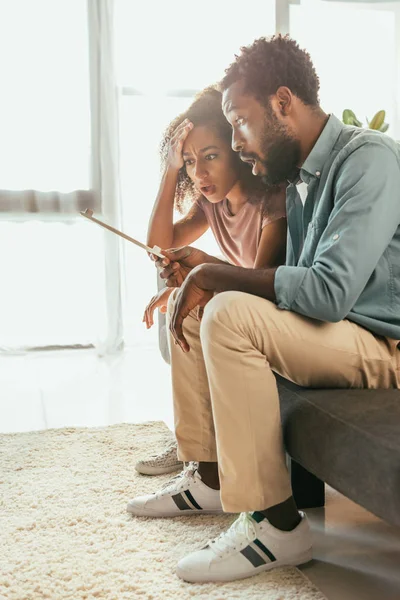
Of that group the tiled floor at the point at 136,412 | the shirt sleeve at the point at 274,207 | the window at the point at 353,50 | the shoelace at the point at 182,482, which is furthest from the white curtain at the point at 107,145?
the shoelace at the point at 182,482

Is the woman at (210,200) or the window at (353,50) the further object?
the window at (353,50)

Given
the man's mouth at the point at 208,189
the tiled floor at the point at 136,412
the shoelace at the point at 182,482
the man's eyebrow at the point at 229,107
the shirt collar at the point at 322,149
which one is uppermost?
the man's eyebrow at the point at 229,107

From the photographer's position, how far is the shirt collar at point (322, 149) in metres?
1.41

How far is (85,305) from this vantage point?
4.14 m

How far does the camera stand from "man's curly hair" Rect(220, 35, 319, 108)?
146cm

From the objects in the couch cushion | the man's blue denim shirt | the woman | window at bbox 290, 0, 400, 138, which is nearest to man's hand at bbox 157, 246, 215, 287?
the woman

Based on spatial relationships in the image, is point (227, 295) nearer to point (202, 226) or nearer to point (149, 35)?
point (202, 226)

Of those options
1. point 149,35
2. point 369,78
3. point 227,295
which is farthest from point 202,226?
point 369,78

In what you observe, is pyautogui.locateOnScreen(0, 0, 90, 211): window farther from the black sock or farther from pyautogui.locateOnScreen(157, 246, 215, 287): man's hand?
the black sock

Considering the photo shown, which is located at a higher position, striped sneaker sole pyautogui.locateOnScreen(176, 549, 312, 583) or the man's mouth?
the man's mouth

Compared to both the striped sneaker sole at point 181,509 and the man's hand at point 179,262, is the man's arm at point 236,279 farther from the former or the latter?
the striped sneaker sole at point 181,509

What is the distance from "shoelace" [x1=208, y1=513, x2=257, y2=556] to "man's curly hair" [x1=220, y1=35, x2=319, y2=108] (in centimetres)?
82

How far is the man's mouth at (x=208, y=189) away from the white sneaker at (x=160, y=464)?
0.71 m

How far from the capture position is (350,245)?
1.20m
